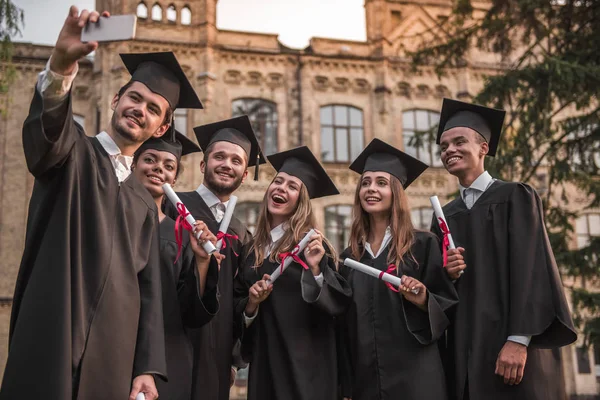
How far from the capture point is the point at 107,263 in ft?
9.74

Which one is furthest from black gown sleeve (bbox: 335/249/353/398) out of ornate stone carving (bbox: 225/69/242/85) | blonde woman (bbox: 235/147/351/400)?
ornate stone carving (bbox: 225/69/242/85)

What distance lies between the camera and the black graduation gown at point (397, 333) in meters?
4.26

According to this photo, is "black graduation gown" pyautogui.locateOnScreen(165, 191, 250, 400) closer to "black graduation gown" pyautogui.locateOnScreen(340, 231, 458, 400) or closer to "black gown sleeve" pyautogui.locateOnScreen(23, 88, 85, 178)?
"black graduation gown" pyautogui.locateOnScreen(340, 231, 458, 400)

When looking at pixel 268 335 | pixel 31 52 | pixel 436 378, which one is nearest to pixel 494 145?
pixel 436 378

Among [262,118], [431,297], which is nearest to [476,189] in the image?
[431,297]

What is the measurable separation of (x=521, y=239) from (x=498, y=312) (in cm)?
55

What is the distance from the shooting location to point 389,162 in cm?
507

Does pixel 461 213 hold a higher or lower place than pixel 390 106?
lower

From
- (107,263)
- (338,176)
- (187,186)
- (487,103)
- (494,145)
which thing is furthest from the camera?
(338,176)

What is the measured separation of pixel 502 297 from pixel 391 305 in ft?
2.61

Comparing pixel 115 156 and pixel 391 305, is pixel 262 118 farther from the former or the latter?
pixel 115 156

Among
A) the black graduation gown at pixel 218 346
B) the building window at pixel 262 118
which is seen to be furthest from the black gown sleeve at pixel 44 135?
the building window at pixel 262 118

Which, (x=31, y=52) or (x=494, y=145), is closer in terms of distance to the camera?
(x=494, y=145)

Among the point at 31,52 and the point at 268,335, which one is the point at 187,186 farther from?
the point at 268,335
